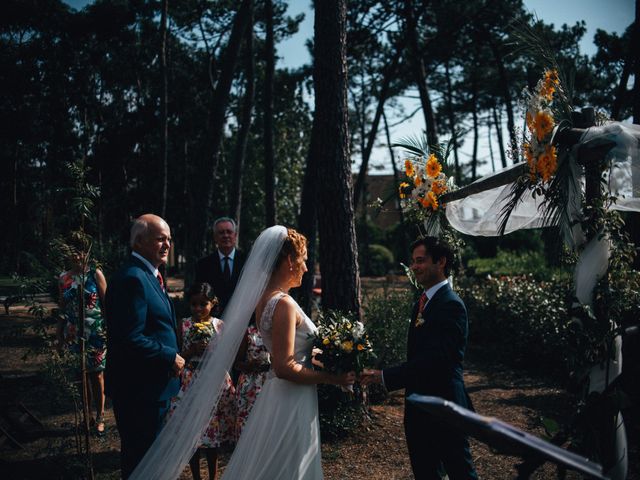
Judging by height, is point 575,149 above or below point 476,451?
above

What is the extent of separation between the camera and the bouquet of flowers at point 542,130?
351cm

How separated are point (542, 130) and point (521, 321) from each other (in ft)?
22.7

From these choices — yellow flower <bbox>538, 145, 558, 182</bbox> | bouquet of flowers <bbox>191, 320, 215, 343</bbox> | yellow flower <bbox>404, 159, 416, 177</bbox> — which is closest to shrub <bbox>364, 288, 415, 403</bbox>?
yellow flower <bbox>404, 159, 416, 177</bbox>

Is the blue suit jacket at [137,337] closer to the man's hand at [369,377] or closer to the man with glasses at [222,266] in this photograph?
the man's hand at [369,377]

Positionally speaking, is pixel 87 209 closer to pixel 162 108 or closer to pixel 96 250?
pixel 96 250

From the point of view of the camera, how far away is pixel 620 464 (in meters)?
3.46

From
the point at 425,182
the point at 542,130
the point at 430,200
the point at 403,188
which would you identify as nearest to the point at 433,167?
the point at 425,182

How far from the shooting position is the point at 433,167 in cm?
516

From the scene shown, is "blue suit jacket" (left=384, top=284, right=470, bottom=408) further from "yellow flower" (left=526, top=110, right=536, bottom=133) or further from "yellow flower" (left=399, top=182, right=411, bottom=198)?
"yellow flower" (left=399, top=182, right=411, bottom=198)

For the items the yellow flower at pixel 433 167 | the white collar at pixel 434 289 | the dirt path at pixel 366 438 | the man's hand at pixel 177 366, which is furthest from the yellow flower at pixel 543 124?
the man's hand at pixel 177 366

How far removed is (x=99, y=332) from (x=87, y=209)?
2.34m

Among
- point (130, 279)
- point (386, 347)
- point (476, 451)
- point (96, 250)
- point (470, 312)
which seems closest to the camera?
point (130, 279)

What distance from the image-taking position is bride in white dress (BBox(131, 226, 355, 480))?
3273 millimetres

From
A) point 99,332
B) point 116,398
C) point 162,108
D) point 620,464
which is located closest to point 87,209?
point 116,398
